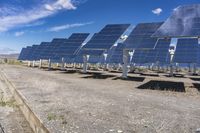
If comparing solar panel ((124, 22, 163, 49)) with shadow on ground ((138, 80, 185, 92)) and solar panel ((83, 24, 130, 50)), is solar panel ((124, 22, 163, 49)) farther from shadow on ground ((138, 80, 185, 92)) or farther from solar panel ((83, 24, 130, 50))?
shadow on ground ((138, 80, 185, 92))

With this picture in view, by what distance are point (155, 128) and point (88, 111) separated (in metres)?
3.07

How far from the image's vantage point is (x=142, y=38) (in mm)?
32969

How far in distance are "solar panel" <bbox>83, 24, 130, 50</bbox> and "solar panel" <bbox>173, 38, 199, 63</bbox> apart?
8540 millimetres

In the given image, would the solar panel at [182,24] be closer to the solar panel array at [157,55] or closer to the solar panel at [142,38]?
the solar panel at [142,38]

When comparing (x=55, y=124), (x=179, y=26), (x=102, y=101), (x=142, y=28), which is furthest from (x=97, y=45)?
(x=55, y=124)

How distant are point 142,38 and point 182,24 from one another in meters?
10.1

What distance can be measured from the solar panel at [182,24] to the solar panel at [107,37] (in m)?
9.22

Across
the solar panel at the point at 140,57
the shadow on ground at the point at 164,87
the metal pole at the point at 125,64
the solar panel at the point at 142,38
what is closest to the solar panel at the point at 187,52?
the solar panel at the point at 140,57

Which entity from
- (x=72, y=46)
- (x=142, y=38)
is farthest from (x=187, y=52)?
(x=72, y=46)

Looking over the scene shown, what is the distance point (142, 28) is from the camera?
1403 inches

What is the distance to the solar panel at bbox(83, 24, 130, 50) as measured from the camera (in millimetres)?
33828

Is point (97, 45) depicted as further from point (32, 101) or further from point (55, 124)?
point (55, 124)

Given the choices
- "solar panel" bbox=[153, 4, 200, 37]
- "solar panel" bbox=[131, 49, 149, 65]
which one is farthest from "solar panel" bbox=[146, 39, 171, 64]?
"solar panel" bbox=[153, 4, 200, 37]

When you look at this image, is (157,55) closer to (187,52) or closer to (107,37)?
(187,52)
